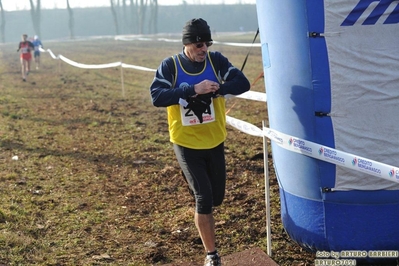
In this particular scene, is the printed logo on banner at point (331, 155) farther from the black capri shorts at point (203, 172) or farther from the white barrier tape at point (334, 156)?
the black capri shorts at point (203, 172)

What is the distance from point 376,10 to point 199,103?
1.43 metres

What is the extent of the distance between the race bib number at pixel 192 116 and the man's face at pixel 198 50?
375 mm

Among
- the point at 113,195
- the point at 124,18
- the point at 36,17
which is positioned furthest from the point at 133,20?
the point at 113,195

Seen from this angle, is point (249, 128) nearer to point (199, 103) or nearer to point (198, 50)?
point (199, 103)

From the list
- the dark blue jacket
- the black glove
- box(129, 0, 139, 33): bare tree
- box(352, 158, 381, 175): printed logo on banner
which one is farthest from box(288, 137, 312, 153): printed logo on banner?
box(129, 0, 139, 33): bare tree

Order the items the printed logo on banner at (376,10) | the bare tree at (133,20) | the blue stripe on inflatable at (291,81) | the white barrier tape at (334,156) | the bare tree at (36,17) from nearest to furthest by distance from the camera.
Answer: the white barrier tape at (334,156), the printed logo on banner at (376,10), the blue stripe on inflatable at (291,81), the bare tree at (36,17), the bare tree at (133,20)

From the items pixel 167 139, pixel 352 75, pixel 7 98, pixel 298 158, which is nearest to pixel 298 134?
pixel 298 158

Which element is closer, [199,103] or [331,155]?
[331,155]

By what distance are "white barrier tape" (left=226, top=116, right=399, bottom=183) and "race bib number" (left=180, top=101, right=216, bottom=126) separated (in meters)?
0.56

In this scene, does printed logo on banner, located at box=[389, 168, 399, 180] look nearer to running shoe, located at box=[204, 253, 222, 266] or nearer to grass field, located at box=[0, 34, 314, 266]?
grass field, located at box=[0, 34, 314, 266]

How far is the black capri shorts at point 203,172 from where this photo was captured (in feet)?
14.4

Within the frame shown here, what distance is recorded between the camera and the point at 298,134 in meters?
4.41

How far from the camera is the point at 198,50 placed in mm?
4328

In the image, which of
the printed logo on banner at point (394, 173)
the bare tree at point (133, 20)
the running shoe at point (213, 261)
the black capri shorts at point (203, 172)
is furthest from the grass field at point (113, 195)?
the bare tree at point (133, 20)
